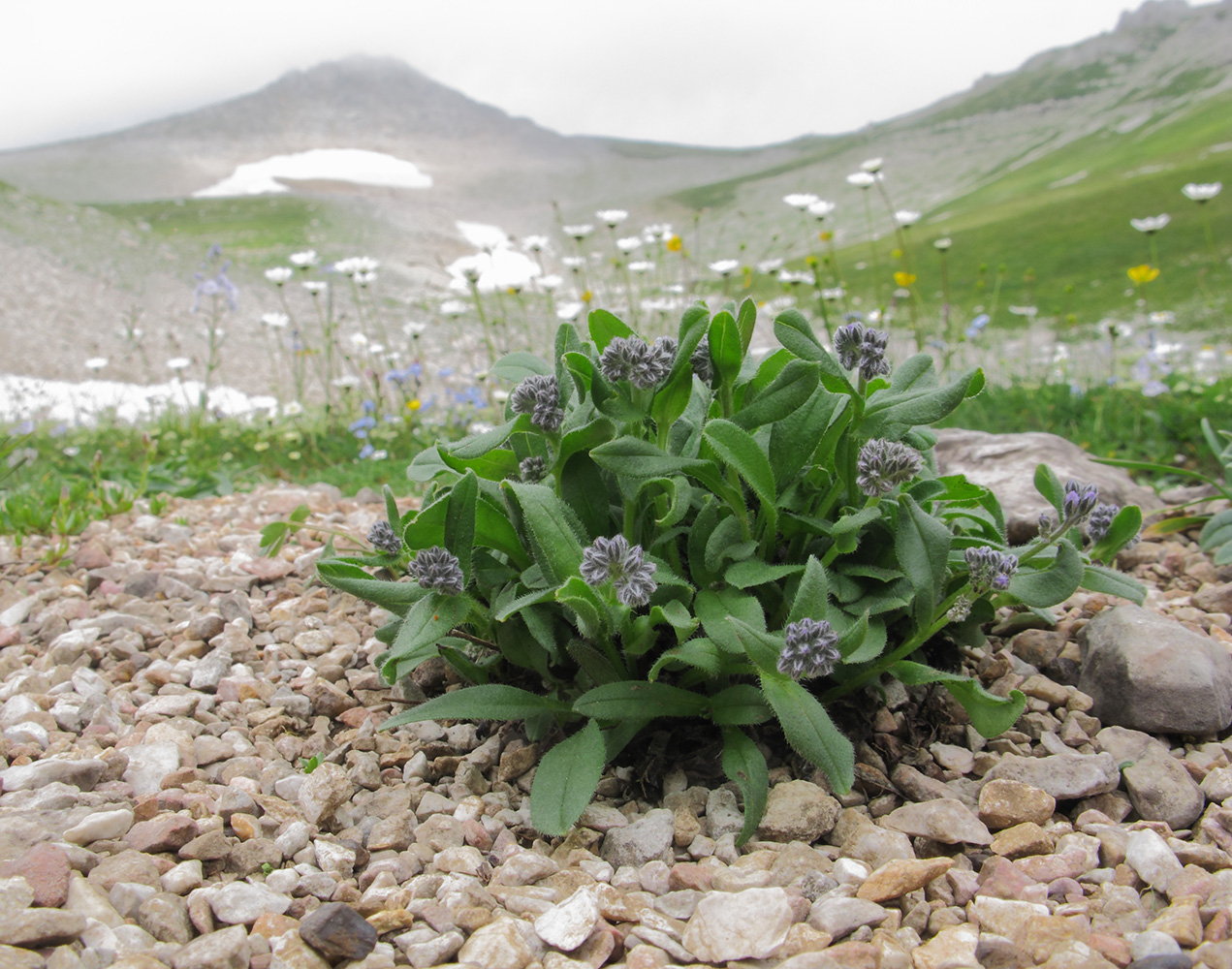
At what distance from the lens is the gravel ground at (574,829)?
1.42m

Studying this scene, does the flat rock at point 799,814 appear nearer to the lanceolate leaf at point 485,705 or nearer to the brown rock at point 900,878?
the brown rock at point 900,878

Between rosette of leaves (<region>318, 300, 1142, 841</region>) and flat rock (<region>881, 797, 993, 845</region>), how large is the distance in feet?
0.75

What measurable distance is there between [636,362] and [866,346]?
0.49 m

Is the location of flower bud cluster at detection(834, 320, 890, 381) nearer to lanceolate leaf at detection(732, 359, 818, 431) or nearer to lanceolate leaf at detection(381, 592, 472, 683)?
lanceolate leaf at detection(732, 359, 818, 431)

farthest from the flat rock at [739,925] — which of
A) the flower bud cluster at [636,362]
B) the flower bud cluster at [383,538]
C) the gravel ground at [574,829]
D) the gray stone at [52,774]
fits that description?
the gray stone at [52,774]

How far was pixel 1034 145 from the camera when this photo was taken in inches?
2975

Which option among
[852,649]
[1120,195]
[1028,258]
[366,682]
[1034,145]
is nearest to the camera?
[852,649]

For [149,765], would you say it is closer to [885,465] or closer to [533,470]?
[533,470]

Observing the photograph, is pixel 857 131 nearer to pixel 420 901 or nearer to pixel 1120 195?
pixel 1120 195

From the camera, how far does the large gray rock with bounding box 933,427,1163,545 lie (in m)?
3.10

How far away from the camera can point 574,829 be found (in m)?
1.81

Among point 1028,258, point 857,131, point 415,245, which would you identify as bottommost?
point 1028,258

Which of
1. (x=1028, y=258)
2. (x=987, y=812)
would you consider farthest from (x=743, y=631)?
(x=1028, y=258)

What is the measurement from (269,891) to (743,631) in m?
0.96
